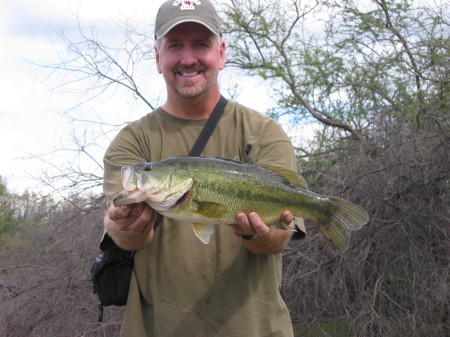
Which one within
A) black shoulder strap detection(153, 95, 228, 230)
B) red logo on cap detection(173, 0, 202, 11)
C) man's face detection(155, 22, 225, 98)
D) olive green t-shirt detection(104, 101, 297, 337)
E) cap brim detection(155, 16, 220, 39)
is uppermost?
red logo on cap detection(173, 0, 202, 11)

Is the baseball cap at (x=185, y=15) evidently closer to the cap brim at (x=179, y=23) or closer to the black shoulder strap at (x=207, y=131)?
the cap brim at (x=179, y=23)

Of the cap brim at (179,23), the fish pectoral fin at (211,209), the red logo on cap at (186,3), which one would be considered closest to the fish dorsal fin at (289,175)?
the fish pectoral fin at (211,209)

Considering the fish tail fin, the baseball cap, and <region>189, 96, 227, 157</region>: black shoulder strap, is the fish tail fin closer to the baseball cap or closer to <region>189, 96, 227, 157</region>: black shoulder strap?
<region>189, 96, 227, 157</region>: black shoulder strap

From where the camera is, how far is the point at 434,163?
674 cm

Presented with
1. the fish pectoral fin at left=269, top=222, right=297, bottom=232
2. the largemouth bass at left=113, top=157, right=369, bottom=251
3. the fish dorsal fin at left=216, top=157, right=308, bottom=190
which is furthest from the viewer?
the fish dorsal fin at left=216, top=157, right=308, bottom=190

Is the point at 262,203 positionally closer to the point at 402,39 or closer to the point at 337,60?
the point at 402,39

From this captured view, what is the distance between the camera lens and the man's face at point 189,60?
9.86 feet

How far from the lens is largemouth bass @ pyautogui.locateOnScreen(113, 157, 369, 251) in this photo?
2570mm

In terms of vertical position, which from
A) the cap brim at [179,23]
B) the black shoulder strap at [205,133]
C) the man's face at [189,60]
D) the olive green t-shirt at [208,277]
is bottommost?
the olive green t-shirt at [208,277]

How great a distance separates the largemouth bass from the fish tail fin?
0.07 metres

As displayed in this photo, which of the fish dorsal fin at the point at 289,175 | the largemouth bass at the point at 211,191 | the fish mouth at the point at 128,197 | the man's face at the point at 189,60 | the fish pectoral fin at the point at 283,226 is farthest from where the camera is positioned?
the man's face at the point at 189,60

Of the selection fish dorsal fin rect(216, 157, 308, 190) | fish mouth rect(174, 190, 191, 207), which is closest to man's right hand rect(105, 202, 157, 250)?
fish mouth rect(174, 190, 191, 207)

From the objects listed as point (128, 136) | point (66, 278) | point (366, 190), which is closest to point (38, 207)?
point (66, 278)

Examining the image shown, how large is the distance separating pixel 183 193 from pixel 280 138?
0.73 m
